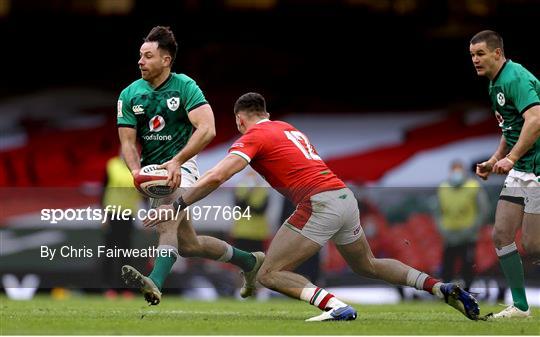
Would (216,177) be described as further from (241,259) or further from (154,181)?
(241,259)

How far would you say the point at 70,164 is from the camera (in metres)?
19.2

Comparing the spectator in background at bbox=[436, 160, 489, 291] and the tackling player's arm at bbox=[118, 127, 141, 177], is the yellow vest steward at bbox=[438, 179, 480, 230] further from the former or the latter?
the tackling player's arm at bbox=[118, 127, 141, 177]

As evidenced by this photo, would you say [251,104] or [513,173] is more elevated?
[251,104]

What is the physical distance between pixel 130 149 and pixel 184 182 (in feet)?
1.64

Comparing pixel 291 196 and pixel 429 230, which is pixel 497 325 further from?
pixel 429 230

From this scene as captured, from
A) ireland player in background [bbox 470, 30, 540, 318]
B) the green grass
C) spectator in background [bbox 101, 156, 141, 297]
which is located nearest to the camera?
the green grass

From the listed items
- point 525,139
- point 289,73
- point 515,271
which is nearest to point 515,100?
point 525,139

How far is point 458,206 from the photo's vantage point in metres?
11.6

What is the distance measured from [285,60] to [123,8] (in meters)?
2.95

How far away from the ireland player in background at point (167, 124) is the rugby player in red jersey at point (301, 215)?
0.39m

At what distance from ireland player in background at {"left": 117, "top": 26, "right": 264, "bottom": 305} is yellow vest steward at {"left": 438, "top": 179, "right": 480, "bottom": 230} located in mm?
3110

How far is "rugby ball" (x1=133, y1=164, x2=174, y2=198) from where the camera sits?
9170 mm

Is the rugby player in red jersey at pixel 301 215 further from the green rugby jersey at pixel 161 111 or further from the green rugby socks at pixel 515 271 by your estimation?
the green rugby socks at pixel 515 271

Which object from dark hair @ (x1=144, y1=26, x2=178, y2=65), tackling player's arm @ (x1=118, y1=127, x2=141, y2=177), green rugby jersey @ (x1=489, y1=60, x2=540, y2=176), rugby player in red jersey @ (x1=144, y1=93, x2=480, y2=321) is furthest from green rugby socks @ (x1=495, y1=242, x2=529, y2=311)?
dark hair @ (x1=144, y1=26, x2=178, y2=65)
